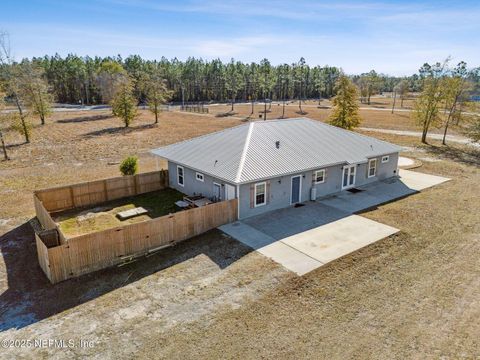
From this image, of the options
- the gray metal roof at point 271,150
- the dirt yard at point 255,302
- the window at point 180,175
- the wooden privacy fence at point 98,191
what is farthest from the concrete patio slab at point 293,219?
the wooden privacy fence at point 98,191

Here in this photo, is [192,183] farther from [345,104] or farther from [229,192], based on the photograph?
[345,104]

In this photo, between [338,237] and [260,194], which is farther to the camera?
[260,194]

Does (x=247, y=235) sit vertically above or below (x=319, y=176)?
below

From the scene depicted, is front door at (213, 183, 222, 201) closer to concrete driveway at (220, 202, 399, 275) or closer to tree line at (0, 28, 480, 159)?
concrete driveway at (220, 202, 399, 275)

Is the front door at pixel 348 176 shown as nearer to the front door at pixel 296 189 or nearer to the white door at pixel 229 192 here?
the front door at pixel 296 189

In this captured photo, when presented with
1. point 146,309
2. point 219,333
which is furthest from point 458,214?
point 146,309

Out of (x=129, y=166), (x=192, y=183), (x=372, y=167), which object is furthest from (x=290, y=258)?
(x=129, y=166)
